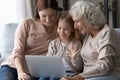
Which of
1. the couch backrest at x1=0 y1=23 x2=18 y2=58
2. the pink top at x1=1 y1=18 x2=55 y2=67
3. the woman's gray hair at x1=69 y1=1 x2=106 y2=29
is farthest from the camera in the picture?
the couch backrest at x1=0 y1=23 x2=18 y2=58

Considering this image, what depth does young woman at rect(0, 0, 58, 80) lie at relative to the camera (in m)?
2.10

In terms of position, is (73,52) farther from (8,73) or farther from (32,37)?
(8,73)

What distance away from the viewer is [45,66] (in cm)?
194

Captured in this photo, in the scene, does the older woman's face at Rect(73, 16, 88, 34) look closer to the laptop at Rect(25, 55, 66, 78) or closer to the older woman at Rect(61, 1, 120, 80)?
the older woman at Rect(61, 1, 120, 80)

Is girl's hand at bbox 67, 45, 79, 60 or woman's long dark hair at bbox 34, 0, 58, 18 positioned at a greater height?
woman's long dark hair at bbox 34, 0, 58, 18

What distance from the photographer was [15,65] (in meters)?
2.17

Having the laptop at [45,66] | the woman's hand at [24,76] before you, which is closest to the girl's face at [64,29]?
the laptop at [45,66]

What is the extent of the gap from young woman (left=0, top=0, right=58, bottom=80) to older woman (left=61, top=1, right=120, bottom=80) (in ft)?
0.75

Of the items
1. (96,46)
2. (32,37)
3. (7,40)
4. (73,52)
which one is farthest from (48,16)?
(7,40)

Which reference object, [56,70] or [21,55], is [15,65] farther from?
[56,70]

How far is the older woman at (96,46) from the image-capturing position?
1.81 m

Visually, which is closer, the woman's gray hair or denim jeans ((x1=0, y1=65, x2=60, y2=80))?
the woman's gray hair

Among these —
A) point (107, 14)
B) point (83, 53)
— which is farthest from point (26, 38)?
point (107, 14)

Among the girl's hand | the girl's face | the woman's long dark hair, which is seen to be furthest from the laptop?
the woman's long dark hair
